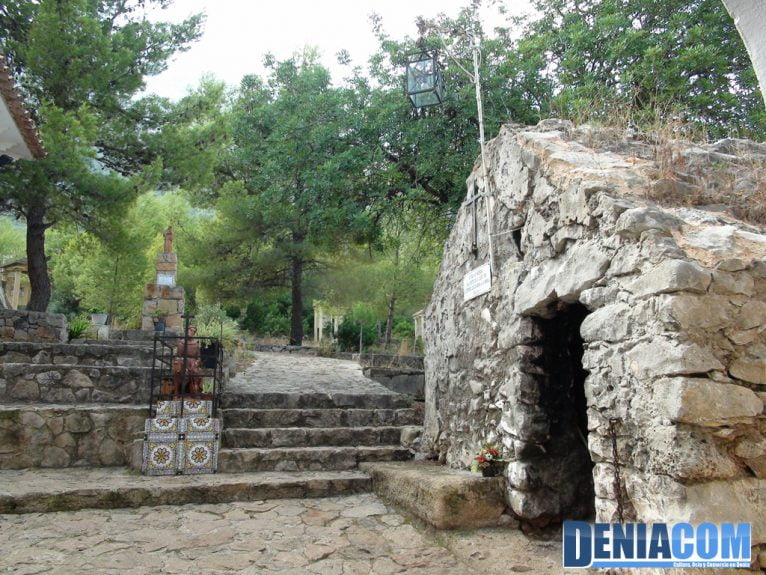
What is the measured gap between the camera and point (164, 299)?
40.0 feet

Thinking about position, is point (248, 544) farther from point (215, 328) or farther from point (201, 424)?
point (215, 328)

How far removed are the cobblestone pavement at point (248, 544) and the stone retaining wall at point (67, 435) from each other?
1445mm

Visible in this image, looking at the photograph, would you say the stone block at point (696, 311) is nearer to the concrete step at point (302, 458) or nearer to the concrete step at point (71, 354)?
the concrete step at point (302, 458)

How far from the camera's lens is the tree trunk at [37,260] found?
11609 mm

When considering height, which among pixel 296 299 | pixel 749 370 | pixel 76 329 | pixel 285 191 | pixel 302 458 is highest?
pixel 285 191

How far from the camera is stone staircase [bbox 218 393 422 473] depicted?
18.5ft

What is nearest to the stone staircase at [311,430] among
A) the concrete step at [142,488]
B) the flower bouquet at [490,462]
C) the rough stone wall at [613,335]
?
the concrete step at [142,488]

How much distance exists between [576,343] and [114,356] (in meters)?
6.67

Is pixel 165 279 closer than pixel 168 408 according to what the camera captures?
No

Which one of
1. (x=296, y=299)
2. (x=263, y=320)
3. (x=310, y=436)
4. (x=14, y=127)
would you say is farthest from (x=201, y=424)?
(x=263, y=320)

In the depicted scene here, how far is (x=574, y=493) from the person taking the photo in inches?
155

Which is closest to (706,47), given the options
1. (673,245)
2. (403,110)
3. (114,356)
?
(403,110)

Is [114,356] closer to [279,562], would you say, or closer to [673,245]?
[279,562]

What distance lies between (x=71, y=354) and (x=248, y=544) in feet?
18.2
